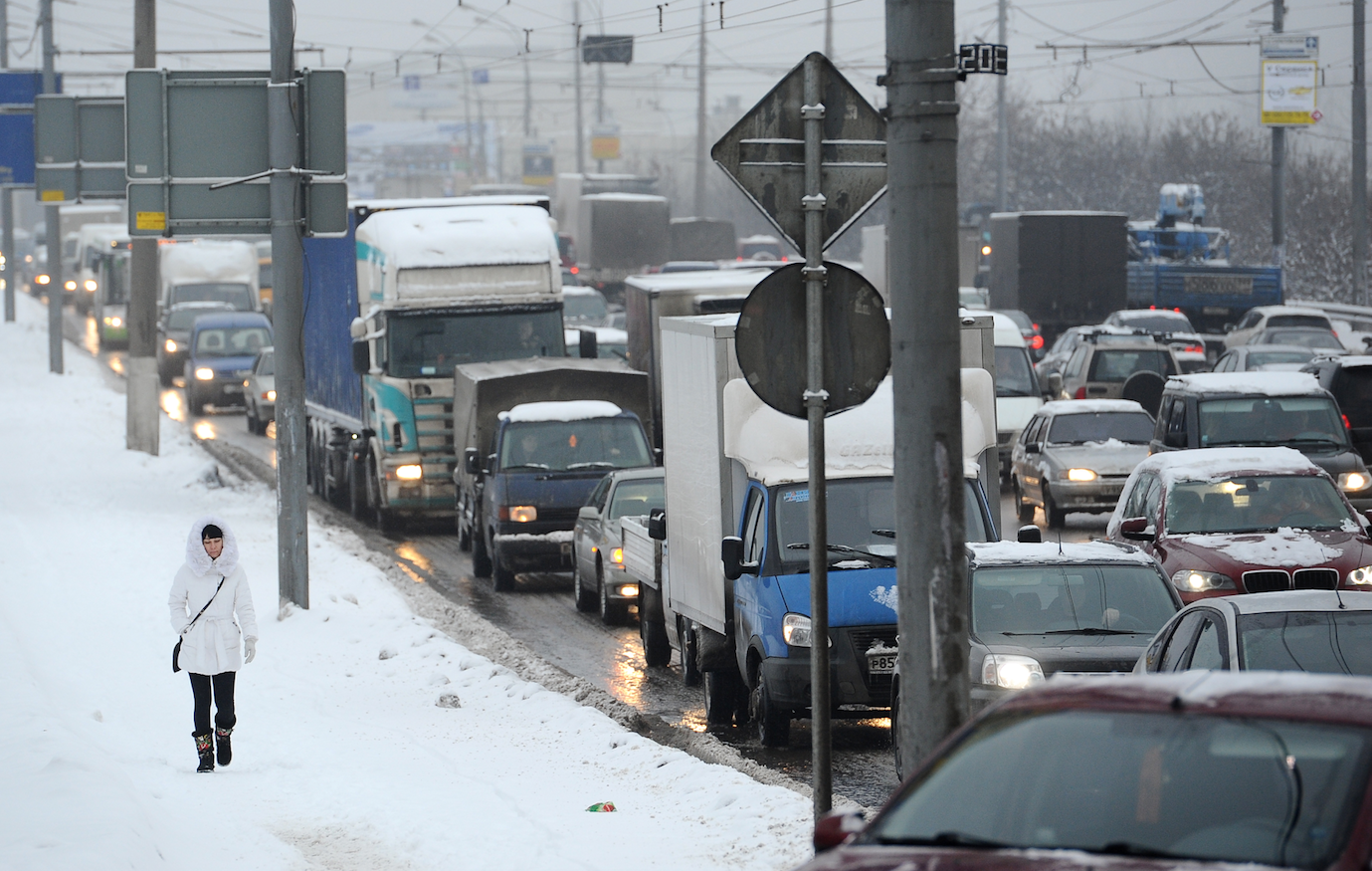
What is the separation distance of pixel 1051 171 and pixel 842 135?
93.7 m

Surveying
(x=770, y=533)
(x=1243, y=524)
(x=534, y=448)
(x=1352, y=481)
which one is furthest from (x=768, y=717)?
(x=1352, y=481)

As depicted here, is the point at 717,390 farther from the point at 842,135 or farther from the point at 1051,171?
the point at 1051,171

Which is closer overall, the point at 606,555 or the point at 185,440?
the point at 606,555

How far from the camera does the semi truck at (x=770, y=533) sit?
1148 cm

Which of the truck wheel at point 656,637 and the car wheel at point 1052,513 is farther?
the car wheel at point 1052,513

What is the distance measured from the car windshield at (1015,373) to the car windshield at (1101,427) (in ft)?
13.6

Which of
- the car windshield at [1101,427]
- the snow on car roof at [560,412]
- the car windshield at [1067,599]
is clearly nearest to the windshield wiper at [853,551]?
the car windshield at [1067,599]

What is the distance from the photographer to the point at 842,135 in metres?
7.02

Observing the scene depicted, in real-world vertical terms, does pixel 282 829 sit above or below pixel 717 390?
below

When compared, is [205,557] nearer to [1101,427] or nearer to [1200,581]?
[1200,581]

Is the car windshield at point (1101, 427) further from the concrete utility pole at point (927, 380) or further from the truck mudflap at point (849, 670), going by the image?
the concrete utility pole at point (927, 380)

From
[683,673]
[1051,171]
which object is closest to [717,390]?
[683,673]

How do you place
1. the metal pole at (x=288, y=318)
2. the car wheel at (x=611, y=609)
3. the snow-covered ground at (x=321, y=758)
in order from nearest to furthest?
the snow-covered ground at (x=321, y=758) → the metal pole at (x=288, y=318) → the car wheel at (x=611, y=609)

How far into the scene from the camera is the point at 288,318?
1683 centimetres
